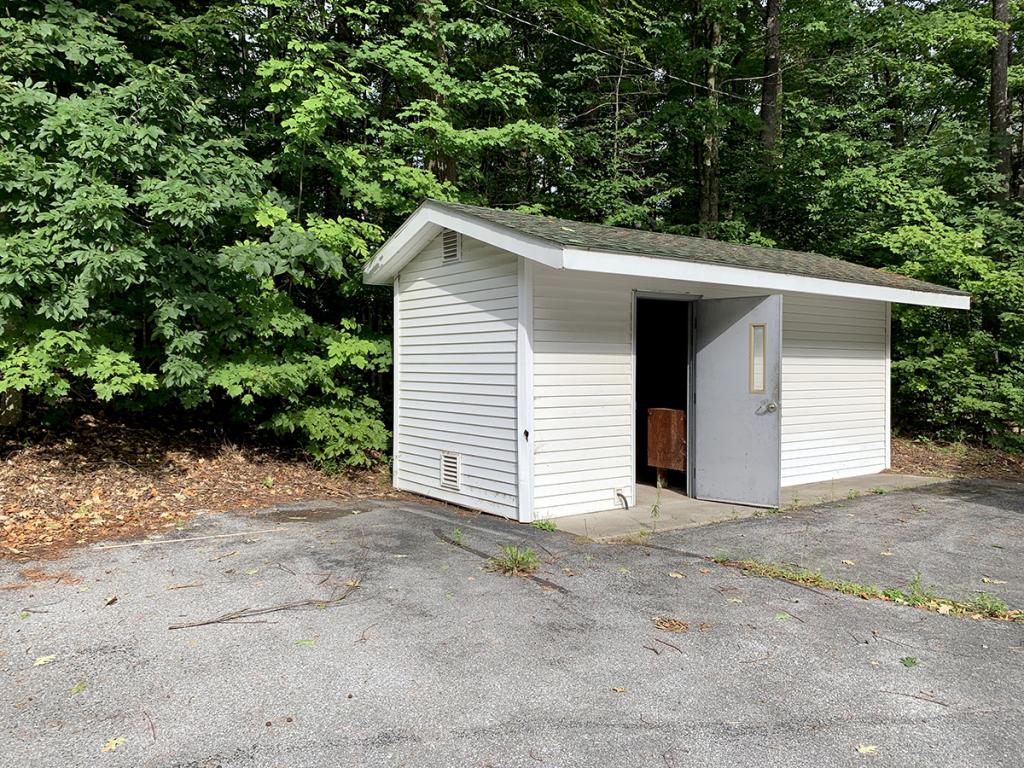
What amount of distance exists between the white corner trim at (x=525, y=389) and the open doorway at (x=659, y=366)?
104 inches

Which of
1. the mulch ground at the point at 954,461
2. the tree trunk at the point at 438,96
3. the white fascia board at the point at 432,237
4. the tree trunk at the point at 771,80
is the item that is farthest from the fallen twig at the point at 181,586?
the tree trunk at the point at 771,80

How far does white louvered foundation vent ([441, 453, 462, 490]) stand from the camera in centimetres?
656

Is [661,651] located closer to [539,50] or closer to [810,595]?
[810,595]

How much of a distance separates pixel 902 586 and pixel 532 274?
3.43 meters

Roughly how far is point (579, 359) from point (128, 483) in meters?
4.44

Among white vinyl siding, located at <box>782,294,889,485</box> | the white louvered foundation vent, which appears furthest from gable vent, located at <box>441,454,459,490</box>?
white vinyl siding, located at <box>782,294,889,485</box>

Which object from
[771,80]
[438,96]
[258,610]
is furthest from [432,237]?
[771,80]

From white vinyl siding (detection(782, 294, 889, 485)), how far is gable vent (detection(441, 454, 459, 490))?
12.0 ft

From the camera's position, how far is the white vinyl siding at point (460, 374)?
5918mm

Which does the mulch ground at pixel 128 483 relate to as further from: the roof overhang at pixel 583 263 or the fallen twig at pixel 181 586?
the roof overhang at pixel 583 263

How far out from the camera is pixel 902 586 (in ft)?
13.7

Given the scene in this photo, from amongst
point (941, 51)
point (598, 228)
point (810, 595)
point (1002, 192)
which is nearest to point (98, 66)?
A: point (598, 228)

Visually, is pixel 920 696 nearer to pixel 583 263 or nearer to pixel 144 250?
pixel 583 263

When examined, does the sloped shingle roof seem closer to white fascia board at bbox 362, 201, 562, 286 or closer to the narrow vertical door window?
white fascia board at bbox 362, 201, 562, 286
